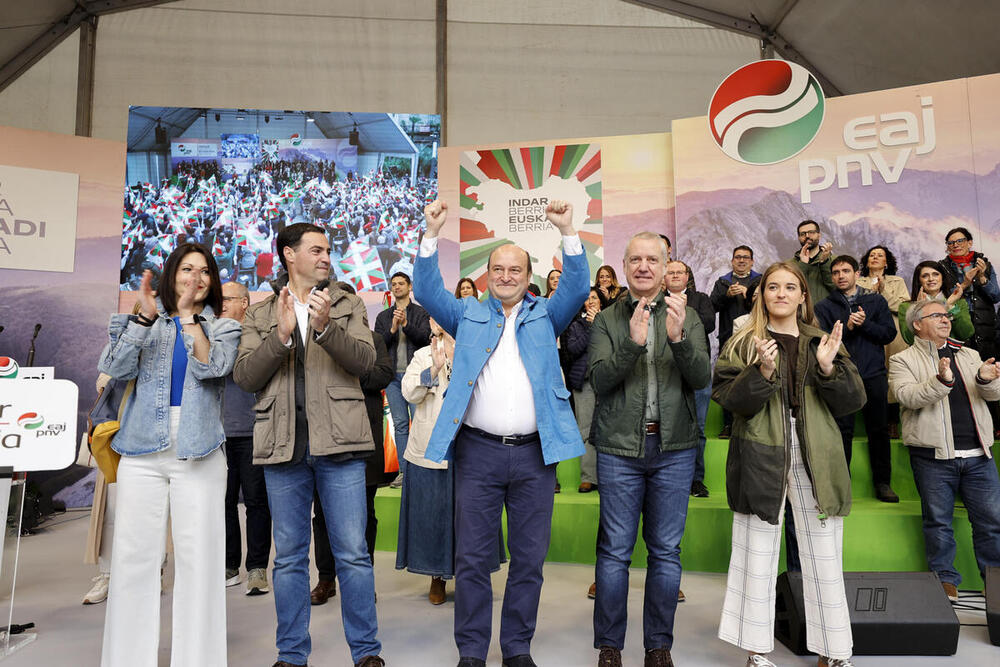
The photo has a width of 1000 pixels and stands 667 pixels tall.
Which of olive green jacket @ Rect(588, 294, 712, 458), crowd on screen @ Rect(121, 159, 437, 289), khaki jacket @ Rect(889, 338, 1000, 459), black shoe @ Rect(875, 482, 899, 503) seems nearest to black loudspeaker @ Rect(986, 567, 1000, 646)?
khaki jacket @ Rect(889, 338, 1000, 459)

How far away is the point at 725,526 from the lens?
179 inches

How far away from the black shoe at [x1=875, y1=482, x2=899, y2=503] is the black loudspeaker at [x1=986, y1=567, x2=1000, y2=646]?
52.7 inches

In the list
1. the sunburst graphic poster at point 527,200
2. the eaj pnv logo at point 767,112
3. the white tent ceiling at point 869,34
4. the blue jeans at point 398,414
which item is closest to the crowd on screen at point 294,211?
the sunburst graphic poster at point 527,200

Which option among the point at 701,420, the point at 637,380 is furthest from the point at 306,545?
the point at 701,420

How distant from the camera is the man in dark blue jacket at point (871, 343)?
4.70 meters

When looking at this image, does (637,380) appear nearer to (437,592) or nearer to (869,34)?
(437,592)

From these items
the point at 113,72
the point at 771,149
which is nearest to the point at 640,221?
the point at 771,149

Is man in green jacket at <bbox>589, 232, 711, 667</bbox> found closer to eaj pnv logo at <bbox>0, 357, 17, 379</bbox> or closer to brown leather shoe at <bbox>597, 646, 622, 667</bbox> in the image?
brown leather shoe at <bbox>597, 646, 622, 667</bbox>

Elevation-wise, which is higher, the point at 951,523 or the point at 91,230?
the point at 91,230

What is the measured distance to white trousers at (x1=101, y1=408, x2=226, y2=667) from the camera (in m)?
2.46

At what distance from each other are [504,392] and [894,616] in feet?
6.56

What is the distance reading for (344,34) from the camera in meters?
9.29

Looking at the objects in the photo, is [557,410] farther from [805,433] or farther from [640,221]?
[640,221]

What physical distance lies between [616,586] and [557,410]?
788 mm
